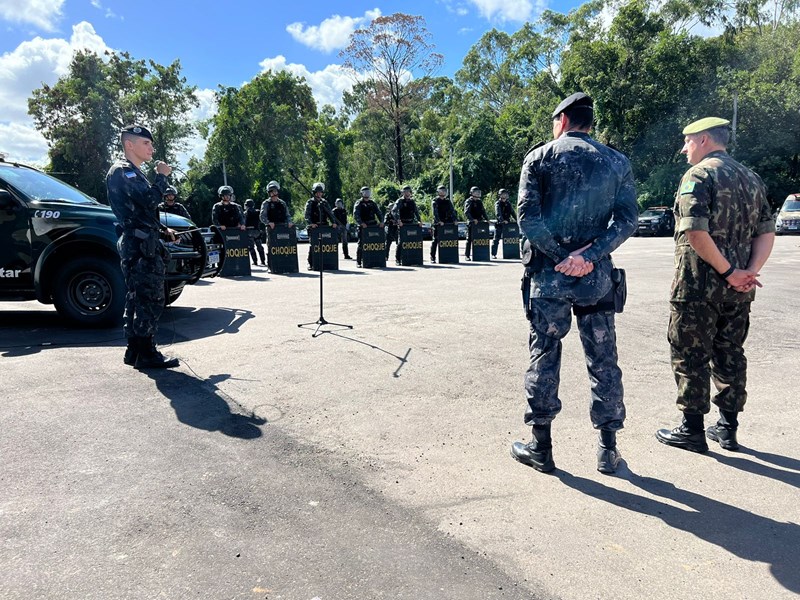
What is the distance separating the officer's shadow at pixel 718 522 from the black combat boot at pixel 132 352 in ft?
12.8

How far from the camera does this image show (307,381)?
4781 mm

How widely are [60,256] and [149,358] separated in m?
2.47

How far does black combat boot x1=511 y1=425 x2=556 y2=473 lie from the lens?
3205 millimetres

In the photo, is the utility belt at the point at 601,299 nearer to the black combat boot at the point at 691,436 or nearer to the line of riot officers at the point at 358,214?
the black combat boot at the point at 691,436

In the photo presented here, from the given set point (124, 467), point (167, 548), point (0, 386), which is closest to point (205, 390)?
point (124, 467)

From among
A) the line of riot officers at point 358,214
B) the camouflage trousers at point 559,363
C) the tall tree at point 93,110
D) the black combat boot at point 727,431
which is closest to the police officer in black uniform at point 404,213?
the line of riot officers at point 358,214

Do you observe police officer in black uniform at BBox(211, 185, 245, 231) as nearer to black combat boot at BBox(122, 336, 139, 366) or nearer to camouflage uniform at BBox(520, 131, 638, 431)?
black combat boot at BBox(122, 336, 139, 366)

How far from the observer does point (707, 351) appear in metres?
3.44

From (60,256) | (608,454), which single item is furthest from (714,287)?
(60,256)

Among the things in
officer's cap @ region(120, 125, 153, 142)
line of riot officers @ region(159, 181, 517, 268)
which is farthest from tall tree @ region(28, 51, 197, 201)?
officer's cap @ region(120, 125, 153, 142)

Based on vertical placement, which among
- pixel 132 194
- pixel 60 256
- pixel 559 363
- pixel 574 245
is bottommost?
pixel 559 363

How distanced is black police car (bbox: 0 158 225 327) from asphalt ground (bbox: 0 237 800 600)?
2.91ft

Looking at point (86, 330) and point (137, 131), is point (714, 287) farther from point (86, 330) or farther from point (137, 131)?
point (86, 330)

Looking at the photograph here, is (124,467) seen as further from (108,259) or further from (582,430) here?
(108,259)
